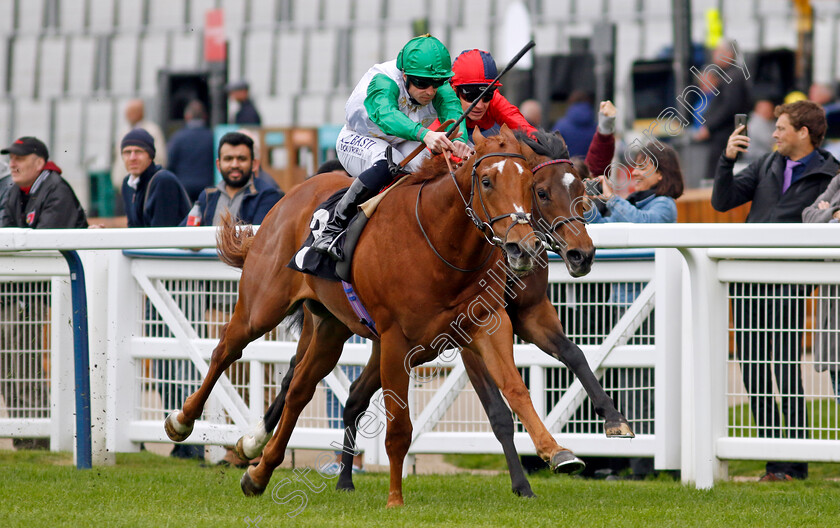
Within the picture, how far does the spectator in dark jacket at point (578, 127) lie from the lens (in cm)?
1070

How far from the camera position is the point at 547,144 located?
212 inches

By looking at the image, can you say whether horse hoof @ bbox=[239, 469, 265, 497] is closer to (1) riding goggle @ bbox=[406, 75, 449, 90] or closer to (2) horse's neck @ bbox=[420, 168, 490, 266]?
(2) horse's neck @ bbox=[420, 168, 490, 266]

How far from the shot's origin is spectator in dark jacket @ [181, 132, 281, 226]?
7.44 metres

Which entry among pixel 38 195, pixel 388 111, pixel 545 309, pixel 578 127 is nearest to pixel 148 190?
pixel 38 195

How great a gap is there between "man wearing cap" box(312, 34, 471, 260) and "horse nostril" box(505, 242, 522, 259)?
642 millimetres

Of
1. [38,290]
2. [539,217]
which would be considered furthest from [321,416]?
[539,217]

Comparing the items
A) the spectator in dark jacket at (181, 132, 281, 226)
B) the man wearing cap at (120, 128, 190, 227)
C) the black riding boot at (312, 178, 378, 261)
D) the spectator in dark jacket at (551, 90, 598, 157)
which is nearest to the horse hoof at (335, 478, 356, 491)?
the black riding boot at (312, 178, 378, 261)

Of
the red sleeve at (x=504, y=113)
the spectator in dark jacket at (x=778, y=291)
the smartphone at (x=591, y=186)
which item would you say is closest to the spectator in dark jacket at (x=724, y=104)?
the spectator in dark jacket at (x=778, y=291)

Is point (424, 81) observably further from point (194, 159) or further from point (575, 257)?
point (194, 159)

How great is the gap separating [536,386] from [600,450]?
18.5 inches

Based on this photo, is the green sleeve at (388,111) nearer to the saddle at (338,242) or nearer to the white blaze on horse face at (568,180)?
the saddle at (338,242)

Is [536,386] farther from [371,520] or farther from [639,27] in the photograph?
[639,27]

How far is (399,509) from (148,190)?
3.41 meters

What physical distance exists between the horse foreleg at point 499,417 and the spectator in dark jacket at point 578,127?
5.23 m
